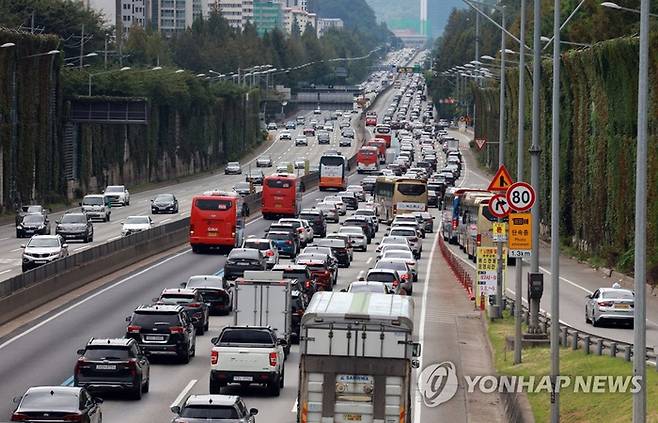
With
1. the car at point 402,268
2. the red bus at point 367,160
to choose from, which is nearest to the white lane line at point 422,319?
the car at point 402,268

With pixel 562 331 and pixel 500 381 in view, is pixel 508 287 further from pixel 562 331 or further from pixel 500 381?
pixel 500 381

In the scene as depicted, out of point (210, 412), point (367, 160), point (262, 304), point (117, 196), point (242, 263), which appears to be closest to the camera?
point (210, 412)

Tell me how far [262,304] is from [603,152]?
3669 cm

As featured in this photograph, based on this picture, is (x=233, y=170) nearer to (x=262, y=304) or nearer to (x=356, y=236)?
(x=356, y=236)

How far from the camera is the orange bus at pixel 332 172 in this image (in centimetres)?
13525

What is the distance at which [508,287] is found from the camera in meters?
67.6

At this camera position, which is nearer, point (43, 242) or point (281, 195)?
point (43, 242)

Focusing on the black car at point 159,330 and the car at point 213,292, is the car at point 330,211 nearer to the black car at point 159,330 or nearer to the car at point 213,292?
the car at point 213,292

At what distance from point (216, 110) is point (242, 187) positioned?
6915 cm

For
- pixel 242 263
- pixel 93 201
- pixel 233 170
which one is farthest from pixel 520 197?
pixel 233 170

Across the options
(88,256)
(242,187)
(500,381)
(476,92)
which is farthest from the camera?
(476,92)

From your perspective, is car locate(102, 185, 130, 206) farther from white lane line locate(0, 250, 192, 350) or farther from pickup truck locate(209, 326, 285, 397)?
pickup truck locate(209, 326, 285, 397)

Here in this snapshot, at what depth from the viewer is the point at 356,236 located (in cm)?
8506

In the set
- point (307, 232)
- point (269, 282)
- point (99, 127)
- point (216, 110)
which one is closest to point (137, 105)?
point (99, 127)
